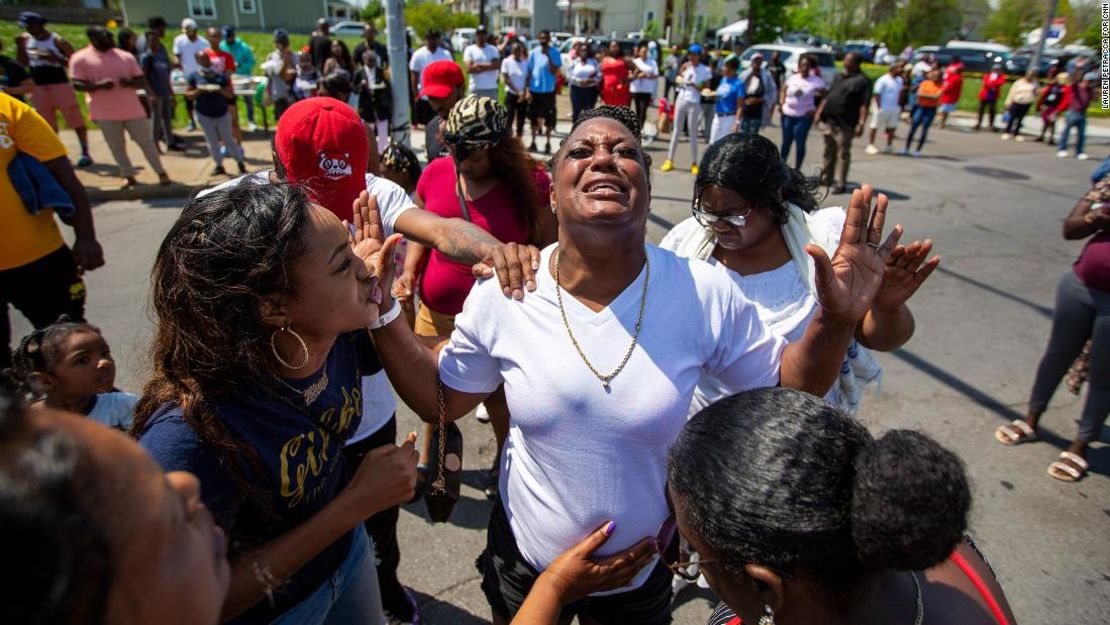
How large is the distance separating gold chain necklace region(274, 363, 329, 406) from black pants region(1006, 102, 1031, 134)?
18804mm

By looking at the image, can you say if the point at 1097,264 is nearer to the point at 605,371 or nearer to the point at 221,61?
the point at 605,371

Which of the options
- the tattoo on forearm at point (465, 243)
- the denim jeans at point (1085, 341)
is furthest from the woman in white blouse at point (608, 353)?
the denim jeans at point (1085, 341)

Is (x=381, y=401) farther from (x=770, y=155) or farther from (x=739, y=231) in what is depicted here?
(x=770, y=155)

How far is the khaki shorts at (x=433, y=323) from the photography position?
317 centimetres

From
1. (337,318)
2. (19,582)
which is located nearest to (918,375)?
(337,318)

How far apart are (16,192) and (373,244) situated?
239 centimetres

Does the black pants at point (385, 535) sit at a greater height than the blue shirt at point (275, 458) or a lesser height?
lesser

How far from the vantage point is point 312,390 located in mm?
1545

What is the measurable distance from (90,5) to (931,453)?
59.3 metres

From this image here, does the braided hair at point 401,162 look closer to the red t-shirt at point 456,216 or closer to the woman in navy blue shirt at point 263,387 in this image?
the red t-shirt at point 456,216

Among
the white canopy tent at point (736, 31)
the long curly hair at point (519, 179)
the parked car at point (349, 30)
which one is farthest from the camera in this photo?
the white canopy tent at point (736, 31)

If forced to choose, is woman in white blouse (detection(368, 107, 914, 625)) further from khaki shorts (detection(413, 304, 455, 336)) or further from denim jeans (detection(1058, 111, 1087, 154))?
denim jeans (detection(1058, 111, 1087, 154))

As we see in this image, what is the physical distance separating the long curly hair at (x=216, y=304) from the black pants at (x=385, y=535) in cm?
89

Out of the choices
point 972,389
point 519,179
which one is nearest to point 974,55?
point 972,389
